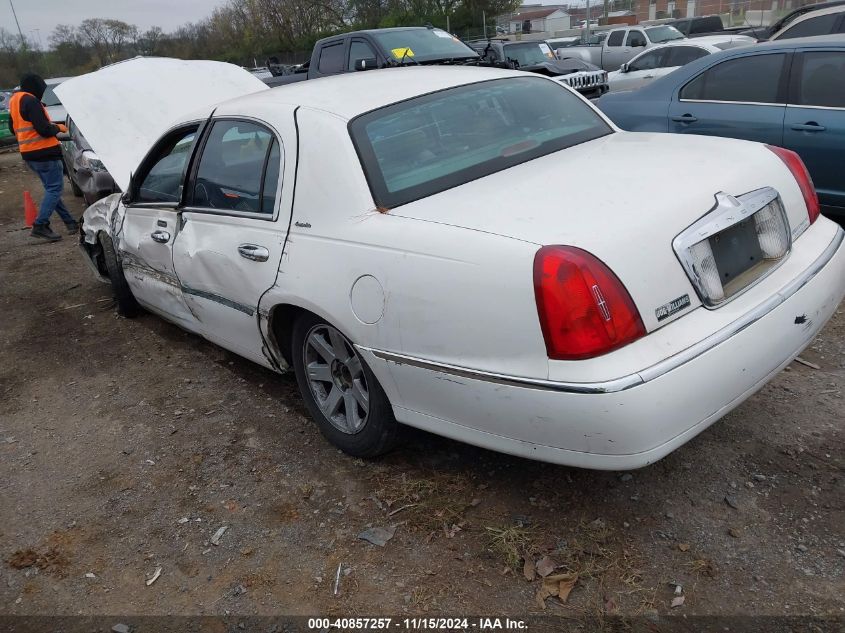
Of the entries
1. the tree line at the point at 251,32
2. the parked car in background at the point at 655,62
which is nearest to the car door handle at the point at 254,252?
the parked car in background at the point at 655,62

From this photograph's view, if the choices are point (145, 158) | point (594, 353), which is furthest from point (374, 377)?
point (145, 158)

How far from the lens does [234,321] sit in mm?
3674

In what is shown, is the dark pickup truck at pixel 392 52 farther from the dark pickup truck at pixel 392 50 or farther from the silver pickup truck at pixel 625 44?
the silver pickup truck at pixel 625 44

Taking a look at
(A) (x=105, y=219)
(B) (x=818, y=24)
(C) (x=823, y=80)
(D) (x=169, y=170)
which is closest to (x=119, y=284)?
(A) (x=105, y=219)

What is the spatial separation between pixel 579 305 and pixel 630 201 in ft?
1.71

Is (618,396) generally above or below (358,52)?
below

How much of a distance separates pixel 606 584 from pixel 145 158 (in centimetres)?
364

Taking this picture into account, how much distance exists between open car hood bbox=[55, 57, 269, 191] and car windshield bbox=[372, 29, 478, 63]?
14.5 ft

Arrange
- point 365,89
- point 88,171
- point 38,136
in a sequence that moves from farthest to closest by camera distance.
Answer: point 88,171
point 38,136
point 365,89

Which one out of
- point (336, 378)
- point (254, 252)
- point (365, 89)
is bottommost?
point (336, 378)

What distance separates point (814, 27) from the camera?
33.1 ft

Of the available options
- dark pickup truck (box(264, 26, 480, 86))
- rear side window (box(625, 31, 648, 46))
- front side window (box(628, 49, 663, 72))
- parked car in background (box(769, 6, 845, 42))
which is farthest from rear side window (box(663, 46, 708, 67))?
rear side window (box(625, 31, 648, 46))

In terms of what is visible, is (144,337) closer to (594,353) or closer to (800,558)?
(594,353)

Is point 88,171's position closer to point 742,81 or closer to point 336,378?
point 336,378
